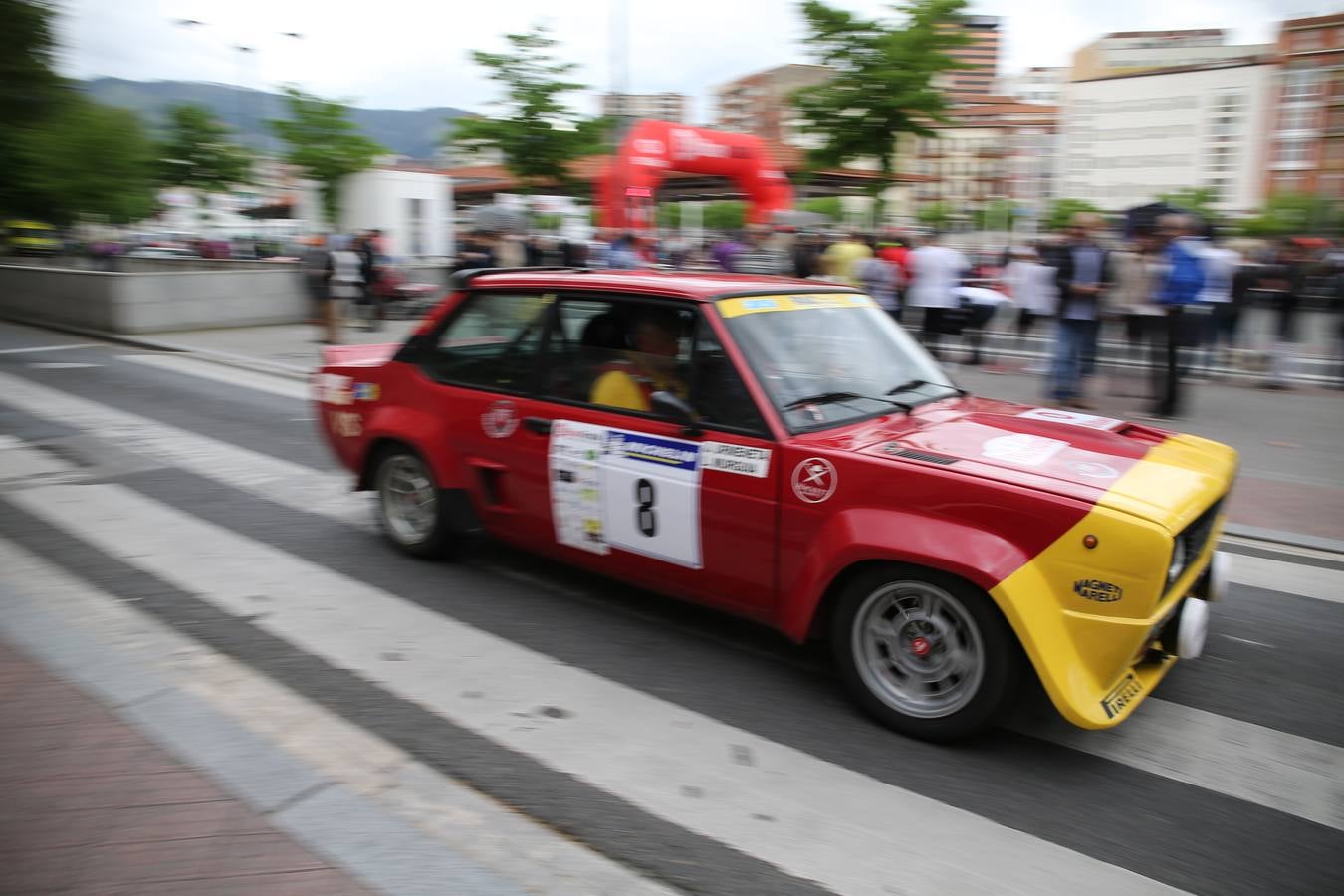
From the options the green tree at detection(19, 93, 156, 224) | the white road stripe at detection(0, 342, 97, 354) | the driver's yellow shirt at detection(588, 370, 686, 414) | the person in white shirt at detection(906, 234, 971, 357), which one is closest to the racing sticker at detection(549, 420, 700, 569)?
the driver's yellow shirt at detection(588, 370, 686, 414)

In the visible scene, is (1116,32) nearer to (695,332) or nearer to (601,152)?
(601,152)

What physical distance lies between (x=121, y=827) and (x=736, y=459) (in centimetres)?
238

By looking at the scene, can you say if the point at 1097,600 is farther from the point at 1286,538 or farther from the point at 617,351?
the point at 1286,538

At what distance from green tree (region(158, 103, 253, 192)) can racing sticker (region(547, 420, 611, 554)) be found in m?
43.2

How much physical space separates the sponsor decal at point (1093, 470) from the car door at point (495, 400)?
2350 mm

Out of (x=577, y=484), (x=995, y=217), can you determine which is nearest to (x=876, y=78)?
(x=577, y=484)

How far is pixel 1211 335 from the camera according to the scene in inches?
468

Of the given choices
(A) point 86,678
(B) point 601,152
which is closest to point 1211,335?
(A) point 86,678

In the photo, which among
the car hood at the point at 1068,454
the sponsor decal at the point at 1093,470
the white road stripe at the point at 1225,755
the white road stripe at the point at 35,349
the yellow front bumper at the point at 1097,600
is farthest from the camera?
the white road stripe at the point at 35,349

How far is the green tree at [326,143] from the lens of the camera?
98.6 feet

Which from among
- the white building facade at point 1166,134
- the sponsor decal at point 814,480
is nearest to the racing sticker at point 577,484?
the sponsor decal at point 814,480

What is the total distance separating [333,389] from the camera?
5.76 meters

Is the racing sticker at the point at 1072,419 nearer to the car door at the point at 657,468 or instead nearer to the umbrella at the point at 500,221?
the car door at the point at 657,468

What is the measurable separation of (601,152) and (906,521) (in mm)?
25461
